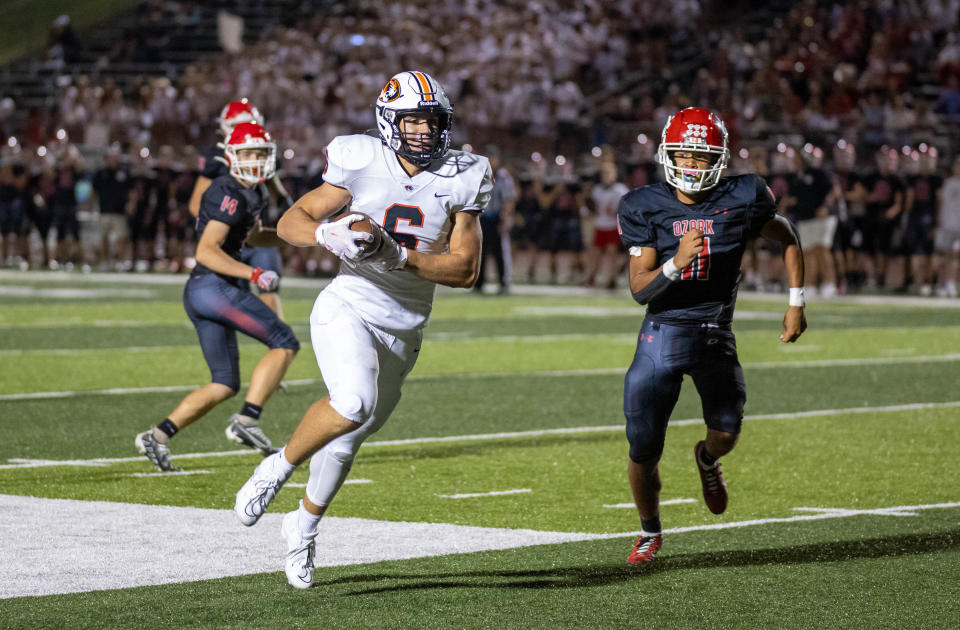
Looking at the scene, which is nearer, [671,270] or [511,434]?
[671,270]

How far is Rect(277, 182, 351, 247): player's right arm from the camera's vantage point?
16.2ft

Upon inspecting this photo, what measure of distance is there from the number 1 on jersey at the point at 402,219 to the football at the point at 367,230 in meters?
0.37

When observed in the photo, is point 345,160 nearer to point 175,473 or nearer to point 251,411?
point 175,473

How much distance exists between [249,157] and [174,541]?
99.4 inches

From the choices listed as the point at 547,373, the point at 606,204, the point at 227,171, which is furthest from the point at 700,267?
the point at 606,204

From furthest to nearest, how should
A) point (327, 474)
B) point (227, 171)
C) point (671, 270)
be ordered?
1. point (227, 171)
2. point (671, 270)
3. point (327, 474)

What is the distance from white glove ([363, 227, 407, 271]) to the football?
0.02m

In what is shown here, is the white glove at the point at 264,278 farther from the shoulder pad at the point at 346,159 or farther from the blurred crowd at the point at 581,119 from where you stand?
the blurred crowd at the point at 581,119

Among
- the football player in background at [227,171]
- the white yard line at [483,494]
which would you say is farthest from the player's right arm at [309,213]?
the football player in background at [227,171]

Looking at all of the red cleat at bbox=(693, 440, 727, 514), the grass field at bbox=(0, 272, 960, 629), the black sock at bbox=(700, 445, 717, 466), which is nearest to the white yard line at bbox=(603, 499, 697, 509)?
the grass field at bbox=(0, 272, 960, 629)

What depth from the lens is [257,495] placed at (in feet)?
16.3

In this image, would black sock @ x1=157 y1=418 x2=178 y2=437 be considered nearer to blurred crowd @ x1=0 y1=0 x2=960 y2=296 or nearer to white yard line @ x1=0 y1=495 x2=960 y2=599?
white yard line @ x1=0 y1=495 x2=960 y2=599

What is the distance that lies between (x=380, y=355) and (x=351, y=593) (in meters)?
0.76

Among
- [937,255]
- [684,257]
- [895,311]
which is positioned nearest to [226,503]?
[684,257]
